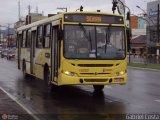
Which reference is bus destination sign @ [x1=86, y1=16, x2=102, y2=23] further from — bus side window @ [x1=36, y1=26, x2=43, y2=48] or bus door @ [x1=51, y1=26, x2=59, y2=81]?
bus side window @ [x1=36, y1=26, x2=43, y2=48]

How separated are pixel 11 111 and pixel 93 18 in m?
5.45

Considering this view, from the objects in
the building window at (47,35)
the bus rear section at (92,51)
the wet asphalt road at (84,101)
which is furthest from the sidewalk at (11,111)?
the building window at (47,35)

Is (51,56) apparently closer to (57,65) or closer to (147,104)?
(57,65)

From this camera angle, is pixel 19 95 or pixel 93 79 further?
pixel 19 95

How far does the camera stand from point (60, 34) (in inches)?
646

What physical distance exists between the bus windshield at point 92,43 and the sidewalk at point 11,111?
8.93ft

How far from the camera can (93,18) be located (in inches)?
663

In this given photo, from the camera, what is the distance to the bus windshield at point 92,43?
16.5m

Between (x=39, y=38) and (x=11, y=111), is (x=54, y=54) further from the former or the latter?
(x=11, y=111)

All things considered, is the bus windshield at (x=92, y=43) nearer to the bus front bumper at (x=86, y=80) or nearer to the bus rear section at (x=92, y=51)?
the bus rear section at (x=92, y=51)

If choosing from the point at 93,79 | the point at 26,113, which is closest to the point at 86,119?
the point at 26,113

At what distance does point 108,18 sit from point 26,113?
5898 mm

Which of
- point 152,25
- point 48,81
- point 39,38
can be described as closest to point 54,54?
point 48,81

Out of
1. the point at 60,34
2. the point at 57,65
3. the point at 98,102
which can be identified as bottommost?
the point at 98,102
